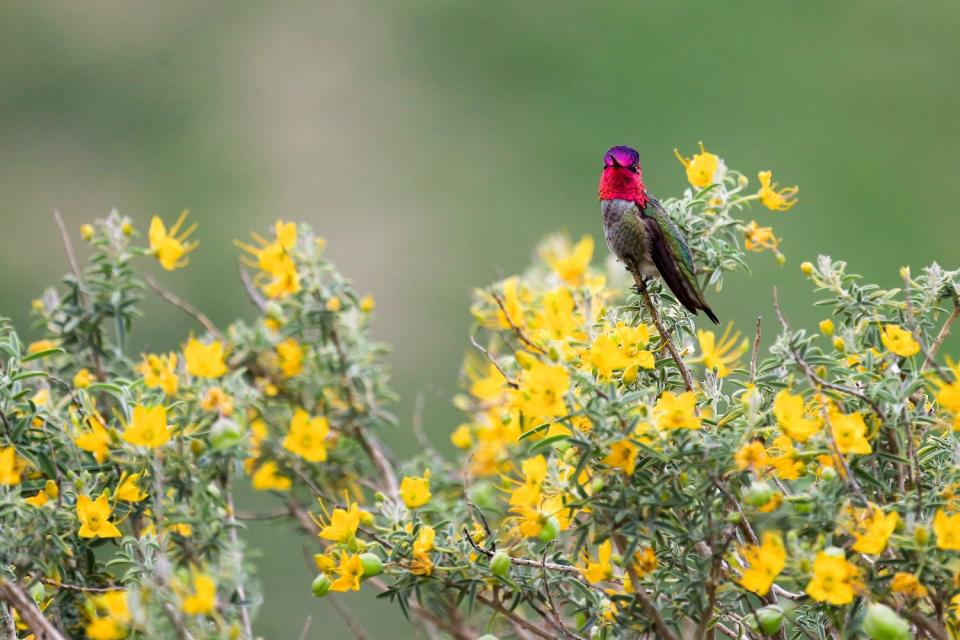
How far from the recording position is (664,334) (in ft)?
5.56

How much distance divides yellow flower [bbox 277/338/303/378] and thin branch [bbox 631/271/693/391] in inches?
35.7

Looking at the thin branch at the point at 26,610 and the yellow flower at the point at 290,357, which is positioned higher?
the yellow flower at the point at 290,357

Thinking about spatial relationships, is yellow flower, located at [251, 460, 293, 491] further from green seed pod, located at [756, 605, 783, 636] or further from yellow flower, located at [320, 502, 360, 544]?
green seed pod, located at [756, 605, 783, 636]

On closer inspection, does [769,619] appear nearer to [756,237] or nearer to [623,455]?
[623,455]

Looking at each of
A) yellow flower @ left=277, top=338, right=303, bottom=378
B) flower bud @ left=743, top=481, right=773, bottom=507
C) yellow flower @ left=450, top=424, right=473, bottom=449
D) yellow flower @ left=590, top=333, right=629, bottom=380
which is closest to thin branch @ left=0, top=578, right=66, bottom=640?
yellow flower @ left=590, top=333, right=629, bottom=380

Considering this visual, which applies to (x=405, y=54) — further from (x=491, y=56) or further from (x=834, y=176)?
(x=834, y=176)

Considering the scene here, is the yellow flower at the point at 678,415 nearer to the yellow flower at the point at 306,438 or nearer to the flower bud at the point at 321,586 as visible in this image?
the flower bud at the point at 321,586

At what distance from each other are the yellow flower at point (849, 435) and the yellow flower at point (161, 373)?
1105 millimetres

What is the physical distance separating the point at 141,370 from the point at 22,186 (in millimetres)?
6327

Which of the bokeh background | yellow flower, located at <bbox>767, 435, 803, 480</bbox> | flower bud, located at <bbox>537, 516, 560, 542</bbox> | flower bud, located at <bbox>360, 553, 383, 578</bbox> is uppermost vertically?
the bokeh background

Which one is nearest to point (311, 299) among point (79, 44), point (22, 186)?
point (22, 186)

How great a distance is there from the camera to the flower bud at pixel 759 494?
1.38 metres

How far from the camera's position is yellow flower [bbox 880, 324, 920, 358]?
1550 millimetres

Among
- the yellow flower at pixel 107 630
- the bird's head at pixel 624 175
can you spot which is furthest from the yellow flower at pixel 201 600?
the bird's head at pixel 624 175
